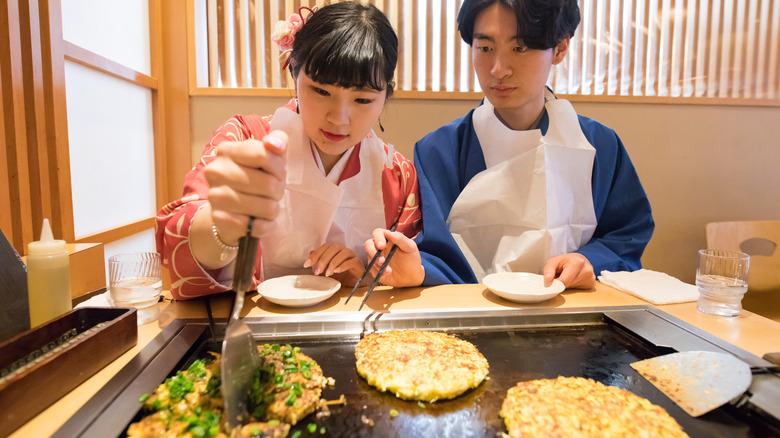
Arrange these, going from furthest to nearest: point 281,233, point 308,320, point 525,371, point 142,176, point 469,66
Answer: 1. point 469,66
2. point 142,176
3. point 281,233
4. point 308,320
5. point 525,371

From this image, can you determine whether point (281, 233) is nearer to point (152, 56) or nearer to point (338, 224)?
point (338, 224)

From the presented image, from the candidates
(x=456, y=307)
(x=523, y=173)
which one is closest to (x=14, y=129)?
(x=456, y=307)

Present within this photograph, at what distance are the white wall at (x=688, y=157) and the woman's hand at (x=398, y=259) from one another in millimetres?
1722

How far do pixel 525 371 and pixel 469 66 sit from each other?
258 cm

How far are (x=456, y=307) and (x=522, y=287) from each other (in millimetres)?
288

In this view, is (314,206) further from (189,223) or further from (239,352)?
(239,352)

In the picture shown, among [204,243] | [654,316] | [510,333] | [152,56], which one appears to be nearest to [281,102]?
[152,56]

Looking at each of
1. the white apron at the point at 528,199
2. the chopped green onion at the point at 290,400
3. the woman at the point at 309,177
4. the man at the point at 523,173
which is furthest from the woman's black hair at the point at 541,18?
the chopped green onion at the point at 290,400

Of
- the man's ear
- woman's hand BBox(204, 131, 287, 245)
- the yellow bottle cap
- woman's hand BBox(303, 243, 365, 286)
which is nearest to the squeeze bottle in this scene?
the yellow bottle cap

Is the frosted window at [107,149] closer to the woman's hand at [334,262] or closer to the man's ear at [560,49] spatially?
the woman's hand at [334,262]

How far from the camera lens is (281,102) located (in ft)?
9.43

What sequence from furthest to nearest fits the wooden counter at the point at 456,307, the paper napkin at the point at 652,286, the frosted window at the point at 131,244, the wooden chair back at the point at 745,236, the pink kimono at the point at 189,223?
1. the wooden chair back at the point at 745,236
2. the frosted window at the point at 131,244
3. the paper napkin at the point at 652,286
4. the pink kimono at the point at 189,223
5. the wooden counter at the point at 456,307

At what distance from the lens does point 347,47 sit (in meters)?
1.21

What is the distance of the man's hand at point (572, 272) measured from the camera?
4.72ft
